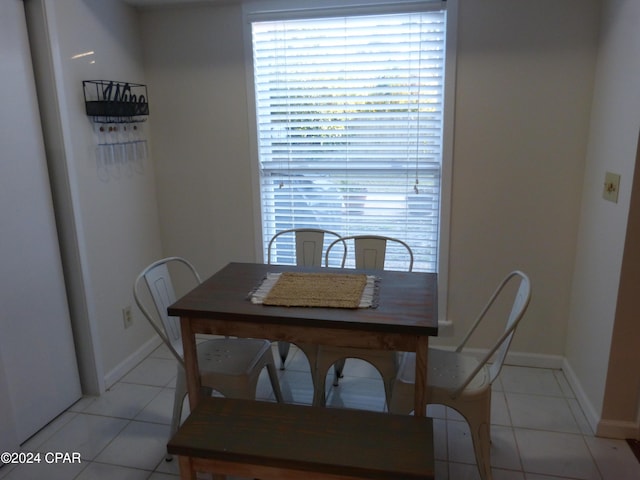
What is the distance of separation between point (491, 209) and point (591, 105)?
2.40 feet

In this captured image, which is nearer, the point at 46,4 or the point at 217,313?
the point at 217,313

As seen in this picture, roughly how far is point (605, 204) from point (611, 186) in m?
0.12

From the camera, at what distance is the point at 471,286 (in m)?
2.78

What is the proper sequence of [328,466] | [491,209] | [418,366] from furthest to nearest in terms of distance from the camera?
[491,209], [418,366], [328,466]

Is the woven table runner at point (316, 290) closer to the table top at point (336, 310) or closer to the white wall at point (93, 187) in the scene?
the table top at point (336, 310)

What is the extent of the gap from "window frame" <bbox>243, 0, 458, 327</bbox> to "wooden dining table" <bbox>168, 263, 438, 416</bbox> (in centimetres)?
80

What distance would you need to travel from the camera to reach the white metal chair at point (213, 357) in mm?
1937

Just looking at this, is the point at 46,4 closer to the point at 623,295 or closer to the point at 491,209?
the point at 491,209

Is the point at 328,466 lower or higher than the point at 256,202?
lower

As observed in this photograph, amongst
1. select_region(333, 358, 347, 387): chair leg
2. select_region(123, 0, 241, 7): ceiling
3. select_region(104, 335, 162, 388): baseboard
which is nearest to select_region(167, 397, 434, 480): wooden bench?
select_region(333, 358, 347, 387): chair leg

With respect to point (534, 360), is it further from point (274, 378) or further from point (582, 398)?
point (274, 378)

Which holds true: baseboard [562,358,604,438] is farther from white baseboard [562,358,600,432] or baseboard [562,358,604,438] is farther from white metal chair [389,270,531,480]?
white metal chair [389,270,531,480]

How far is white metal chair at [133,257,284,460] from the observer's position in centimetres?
194

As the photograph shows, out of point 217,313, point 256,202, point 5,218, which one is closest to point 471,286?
point 256,202
